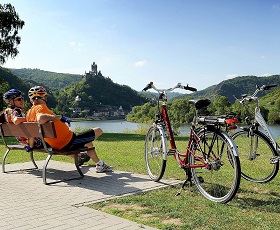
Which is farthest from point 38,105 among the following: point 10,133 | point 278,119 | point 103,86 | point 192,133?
point 103,86

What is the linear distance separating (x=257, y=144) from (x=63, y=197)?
2.75 m

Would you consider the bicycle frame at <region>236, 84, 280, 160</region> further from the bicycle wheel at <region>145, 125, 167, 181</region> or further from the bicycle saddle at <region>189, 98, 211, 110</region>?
the bicycle wheel at <region>145, 125, 167, 181</region>

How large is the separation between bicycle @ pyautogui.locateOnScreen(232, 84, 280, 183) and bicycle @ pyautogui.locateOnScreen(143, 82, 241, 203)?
0.69 metres

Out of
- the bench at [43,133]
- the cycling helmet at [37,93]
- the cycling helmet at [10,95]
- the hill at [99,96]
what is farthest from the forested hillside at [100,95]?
the cycling helmet at [37,93]

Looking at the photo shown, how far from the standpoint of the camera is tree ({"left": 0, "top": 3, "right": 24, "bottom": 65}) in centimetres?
2269

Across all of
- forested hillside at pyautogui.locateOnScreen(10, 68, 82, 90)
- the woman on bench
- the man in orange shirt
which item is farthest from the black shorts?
forested hillside at pyautogui.locateOnScreen(10, 68, 82, 90)

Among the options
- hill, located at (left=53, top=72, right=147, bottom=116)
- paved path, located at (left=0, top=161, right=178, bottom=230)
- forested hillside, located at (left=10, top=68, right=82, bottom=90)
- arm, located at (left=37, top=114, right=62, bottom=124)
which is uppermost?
forested hillside, located at (left=10, top=68, right=82, bottom=90)

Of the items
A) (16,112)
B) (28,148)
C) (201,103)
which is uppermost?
(201,103)

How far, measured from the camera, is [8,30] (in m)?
23.1

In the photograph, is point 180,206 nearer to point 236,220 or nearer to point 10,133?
point 236,220

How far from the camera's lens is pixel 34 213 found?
3.80 metres

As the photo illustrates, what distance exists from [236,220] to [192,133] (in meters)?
1.42

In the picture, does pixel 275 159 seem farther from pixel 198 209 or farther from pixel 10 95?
pixel 10 95

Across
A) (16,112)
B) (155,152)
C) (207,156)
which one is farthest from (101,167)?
(207,156)
